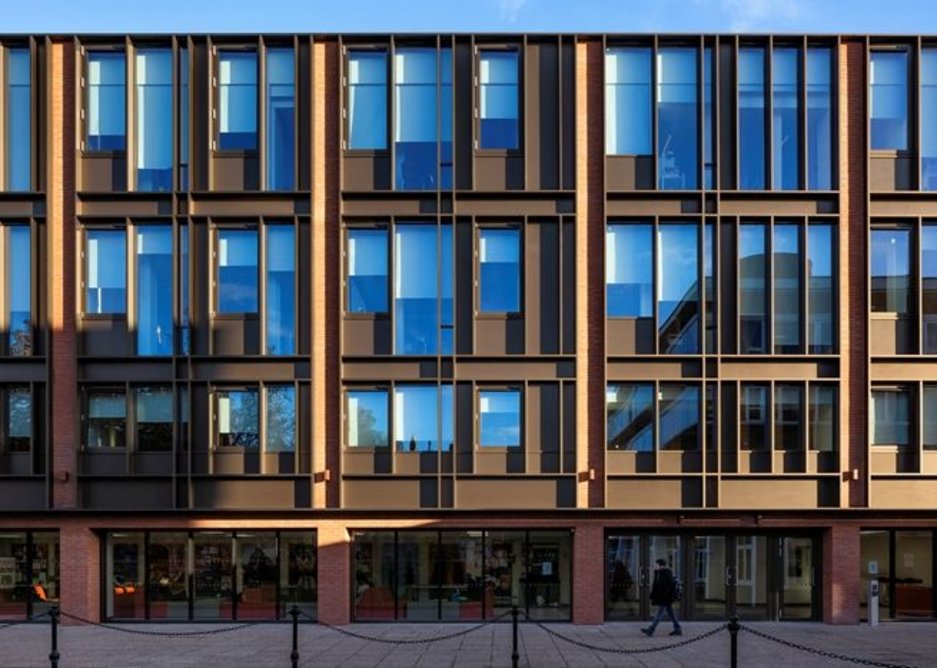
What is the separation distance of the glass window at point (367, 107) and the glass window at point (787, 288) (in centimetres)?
987

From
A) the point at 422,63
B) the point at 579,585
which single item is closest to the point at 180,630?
the point at 579,585

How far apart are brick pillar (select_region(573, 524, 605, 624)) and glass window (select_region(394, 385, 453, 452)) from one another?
3.85 metres

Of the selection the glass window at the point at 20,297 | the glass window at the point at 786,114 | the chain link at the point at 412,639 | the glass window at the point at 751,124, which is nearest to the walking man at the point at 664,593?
the chain link at the point at 412,639

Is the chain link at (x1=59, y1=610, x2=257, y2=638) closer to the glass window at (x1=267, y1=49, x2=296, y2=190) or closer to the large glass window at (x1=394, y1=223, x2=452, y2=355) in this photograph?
the large glass window at (x1=394, y1=223, x2=452, y2=355)

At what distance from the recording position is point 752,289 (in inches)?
750

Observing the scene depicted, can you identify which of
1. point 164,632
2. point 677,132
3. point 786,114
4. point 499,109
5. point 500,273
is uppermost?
point 499,109

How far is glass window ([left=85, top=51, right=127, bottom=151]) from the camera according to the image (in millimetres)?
19156

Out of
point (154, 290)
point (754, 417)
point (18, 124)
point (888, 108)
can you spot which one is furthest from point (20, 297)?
point (888, 108)

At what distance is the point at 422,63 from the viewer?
19250 mm

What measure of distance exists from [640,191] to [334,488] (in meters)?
10.1

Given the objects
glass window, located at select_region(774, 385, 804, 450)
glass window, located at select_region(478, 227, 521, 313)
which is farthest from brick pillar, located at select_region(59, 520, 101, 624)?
glass window, located at select_region(774, 385, 804, 450)

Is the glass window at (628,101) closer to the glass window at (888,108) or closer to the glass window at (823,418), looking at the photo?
the glass window at (888,108)

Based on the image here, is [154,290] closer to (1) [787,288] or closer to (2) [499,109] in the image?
(2) [499,109]

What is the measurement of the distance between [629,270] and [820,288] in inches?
181
